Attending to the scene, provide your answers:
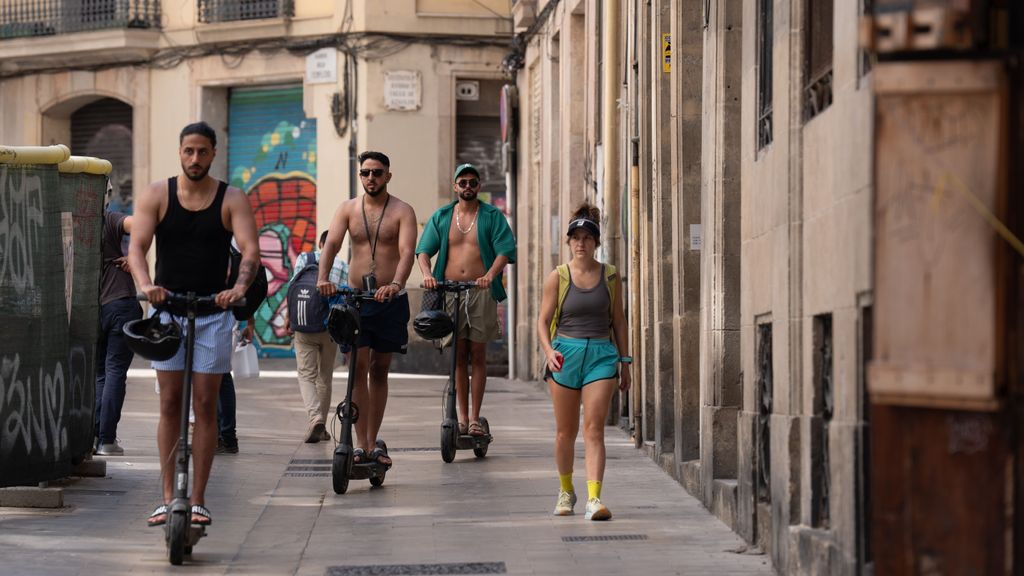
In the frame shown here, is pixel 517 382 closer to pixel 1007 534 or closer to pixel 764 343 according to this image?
pixel 764 343

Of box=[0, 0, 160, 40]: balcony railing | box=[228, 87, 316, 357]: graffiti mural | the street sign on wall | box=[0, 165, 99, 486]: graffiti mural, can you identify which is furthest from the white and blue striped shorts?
box=[0, 0, 160, 40]: balcony railing

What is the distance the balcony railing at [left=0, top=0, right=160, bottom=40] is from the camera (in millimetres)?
31156

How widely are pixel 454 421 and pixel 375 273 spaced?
4.87ft

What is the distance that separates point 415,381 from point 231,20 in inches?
355

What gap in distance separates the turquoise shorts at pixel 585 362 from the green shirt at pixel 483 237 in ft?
10.5

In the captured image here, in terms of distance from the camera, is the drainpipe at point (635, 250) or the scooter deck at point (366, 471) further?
the drainpipe at point (635, 250)

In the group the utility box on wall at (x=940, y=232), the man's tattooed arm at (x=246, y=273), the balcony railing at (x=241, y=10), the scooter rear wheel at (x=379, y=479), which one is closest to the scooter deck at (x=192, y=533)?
the man's tattooed arm at (x=246, y=273)

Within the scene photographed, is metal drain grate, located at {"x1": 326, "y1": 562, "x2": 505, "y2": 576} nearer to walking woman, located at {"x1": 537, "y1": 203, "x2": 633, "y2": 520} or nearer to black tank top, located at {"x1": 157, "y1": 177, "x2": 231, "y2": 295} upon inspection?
black tank top, located at {"x1": 157, "y1": 177, "x2": 231, "y2": 295}

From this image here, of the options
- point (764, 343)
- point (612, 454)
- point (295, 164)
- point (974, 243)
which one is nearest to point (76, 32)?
point (295, 164)

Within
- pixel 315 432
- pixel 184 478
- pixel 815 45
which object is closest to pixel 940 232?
pixel 815 45

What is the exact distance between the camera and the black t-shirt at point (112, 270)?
12625 mm

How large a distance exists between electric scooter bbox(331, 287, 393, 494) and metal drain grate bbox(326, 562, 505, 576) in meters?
2.51

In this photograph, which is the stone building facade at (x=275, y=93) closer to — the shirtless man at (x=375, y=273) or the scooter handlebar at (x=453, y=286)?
the scooter handlebar at (x=453, y=286)

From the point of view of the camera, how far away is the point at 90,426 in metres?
10.9
